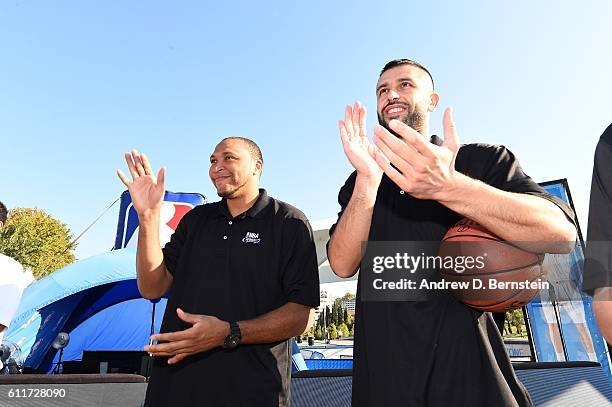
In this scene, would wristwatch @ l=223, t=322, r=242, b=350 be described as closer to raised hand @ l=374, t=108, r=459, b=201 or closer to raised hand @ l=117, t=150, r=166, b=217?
raised hand @ l=117, t=150, r=166, b=217

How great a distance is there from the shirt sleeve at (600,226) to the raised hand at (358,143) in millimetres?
883

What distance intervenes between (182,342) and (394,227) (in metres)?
1.26

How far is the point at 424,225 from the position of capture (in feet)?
6.77

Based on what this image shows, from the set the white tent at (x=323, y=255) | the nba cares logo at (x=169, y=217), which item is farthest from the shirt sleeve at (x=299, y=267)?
the white tent at (x=323, y=255)

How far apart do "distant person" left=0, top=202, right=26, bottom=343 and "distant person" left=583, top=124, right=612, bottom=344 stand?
159 inches

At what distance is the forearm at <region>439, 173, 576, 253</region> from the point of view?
58.1 inches

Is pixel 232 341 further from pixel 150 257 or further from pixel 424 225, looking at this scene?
pixel 424 225

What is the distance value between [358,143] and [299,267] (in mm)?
1027

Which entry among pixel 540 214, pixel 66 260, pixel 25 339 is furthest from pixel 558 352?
pixel 66 260

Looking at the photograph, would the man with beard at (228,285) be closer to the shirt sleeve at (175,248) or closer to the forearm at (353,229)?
the shirt sleeve at (175,248)

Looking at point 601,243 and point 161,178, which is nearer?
point 601,243

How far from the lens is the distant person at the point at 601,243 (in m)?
1.20

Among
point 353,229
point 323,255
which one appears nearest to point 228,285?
point 353,229

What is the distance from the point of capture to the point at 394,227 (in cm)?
210
